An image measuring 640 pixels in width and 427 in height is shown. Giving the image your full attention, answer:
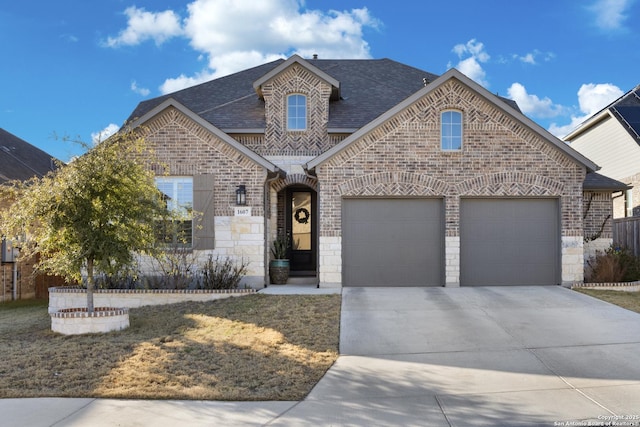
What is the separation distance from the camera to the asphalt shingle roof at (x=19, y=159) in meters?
19.6

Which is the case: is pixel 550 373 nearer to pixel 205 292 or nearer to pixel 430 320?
pixel 430 320

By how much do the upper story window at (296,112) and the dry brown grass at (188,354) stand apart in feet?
20.5

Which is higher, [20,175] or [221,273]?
[20,175]

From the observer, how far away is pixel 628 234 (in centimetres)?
1775

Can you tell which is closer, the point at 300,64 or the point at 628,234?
the point at 300,64

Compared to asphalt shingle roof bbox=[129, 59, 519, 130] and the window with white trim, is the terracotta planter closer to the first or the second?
the window with white trim

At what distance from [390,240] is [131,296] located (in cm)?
658

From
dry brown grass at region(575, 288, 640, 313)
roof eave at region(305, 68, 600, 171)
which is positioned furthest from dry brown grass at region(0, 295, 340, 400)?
dry brown grass at region(575, 288, 640, 313)

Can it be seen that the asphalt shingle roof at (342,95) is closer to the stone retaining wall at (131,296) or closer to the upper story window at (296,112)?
the upper story window at (296,112)

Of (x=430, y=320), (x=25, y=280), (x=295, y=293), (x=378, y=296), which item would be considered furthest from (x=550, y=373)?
(x=25, y=280)

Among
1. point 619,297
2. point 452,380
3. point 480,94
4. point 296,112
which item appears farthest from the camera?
point 296,112

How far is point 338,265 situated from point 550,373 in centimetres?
738

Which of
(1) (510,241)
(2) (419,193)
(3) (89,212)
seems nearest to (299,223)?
(2) (419,193)

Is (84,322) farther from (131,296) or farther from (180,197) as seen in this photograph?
(180,197)
